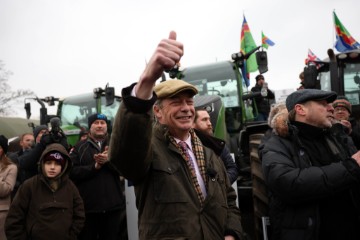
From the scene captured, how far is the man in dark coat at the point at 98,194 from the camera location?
12.8ft

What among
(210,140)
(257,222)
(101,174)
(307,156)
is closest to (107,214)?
(101,174)

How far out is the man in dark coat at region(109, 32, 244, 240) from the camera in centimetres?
149

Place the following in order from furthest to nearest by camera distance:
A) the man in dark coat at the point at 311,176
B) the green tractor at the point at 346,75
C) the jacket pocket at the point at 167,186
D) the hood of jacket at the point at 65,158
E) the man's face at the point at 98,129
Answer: the green tractor at the point at 346,75 → the man's face at the point at 98,129 → the hood of jacket at the point at 65,158 → the man in dark coat at the point at 311,176 → the jacket pocket at the point at 167,186

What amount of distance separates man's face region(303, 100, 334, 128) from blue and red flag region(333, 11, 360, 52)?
328 inches

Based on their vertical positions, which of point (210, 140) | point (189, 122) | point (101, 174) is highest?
point (189, 122)

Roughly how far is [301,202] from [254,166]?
1467 mm

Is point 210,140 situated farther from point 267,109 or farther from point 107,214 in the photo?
point 267,109

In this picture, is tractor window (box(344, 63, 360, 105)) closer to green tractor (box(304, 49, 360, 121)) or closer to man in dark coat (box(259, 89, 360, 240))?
green tractor (box(304, 49, 360, 121))

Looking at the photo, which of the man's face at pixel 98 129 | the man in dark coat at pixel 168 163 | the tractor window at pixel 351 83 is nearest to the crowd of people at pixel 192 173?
the man in dark coat at pixel 168 163

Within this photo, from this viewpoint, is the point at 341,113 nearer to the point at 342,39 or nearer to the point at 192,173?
the point at 192,173

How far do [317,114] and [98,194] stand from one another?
8.54 feet

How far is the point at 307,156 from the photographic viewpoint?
94.3 inches

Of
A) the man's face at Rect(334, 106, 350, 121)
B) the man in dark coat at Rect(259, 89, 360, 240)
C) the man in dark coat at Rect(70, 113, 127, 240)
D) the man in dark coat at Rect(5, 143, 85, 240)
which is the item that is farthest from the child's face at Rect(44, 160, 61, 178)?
the man's face at Rect(334, 106, 350, 121)

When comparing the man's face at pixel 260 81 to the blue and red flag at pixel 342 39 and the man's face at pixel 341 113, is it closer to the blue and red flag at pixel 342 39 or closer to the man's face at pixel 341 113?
the blue and red flag at pixel 342 39
